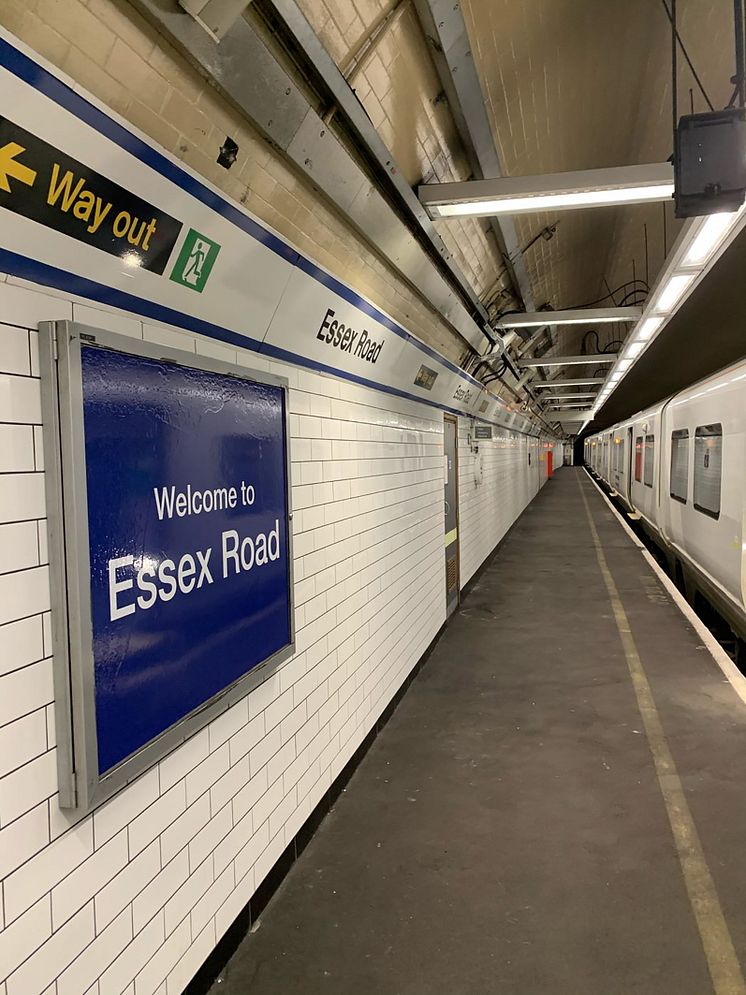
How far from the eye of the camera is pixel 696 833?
3363 millimetres

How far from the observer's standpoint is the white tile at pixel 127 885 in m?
1.86

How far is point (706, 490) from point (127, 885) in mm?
6563

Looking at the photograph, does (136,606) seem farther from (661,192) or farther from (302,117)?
(661,192)

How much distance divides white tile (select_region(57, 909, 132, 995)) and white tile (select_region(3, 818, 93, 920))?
0.27 metres

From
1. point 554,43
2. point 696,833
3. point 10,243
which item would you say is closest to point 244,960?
point 696,833

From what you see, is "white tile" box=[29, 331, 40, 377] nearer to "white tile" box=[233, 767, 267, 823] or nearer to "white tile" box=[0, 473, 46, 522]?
"white tile" box=[0, 473, 46, 522]

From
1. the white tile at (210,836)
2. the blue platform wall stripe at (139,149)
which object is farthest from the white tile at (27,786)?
the blue platform wall stripe at (139,149)

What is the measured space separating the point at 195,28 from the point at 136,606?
168 centimetres

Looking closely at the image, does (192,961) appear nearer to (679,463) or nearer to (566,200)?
(566,200)

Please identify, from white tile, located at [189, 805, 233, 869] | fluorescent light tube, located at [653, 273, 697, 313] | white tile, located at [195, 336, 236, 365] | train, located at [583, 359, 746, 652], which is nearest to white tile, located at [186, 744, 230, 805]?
white tile, located at [189, 805, 233, 869]

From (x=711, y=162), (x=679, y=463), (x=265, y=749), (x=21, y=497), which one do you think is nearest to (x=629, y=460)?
(x=679, y=463)

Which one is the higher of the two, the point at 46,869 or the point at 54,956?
the point at 46,869

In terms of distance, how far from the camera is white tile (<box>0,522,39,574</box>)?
1.56m

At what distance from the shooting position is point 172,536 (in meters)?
2.12
